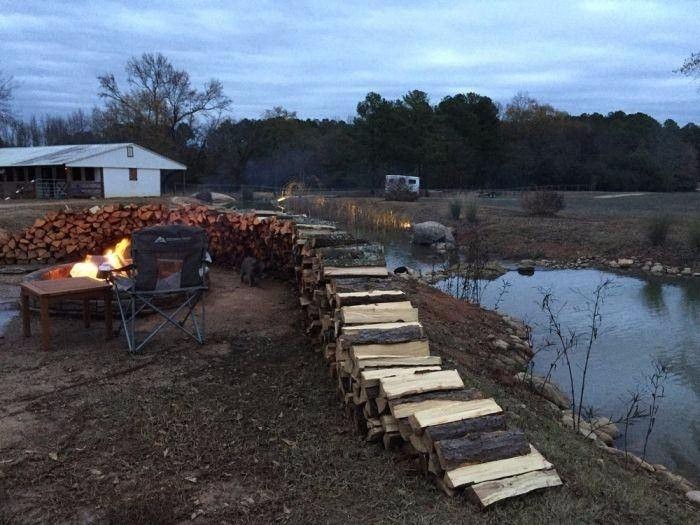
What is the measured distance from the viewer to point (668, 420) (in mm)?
6246

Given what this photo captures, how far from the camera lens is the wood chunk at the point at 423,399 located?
11.4 feet

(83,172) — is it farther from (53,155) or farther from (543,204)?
(543,204)

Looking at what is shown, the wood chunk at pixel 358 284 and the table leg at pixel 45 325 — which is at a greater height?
the wood chunk at pixel 358 284

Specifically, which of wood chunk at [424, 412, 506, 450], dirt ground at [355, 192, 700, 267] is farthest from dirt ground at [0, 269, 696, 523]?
dirt ground at [355, 192, 700, 267]

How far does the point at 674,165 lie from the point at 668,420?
4995cm

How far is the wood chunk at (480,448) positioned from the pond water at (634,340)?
9.53ft

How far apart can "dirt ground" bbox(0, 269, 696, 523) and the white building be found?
92.0 feet

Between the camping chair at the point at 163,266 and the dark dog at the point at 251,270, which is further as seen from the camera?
the dark dog at the point at 251,270

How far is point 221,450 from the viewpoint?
146 inches

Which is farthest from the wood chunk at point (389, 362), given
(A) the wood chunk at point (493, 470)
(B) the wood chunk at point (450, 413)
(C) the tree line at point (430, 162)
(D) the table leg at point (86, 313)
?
(C) the tree line at point (430, 162)

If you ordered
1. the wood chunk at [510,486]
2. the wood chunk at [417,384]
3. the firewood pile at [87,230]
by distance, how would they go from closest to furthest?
the wood chunk at [510,486]
the wood chunk at [417,384]
the firewood pile at [87,230]

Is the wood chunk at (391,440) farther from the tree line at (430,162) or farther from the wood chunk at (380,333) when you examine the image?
the tree line at (430,162)

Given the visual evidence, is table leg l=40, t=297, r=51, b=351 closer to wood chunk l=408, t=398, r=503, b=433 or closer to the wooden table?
the wooden table

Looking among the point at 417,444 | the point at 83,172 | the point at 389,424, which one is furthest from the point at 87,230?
the point at 83,172
